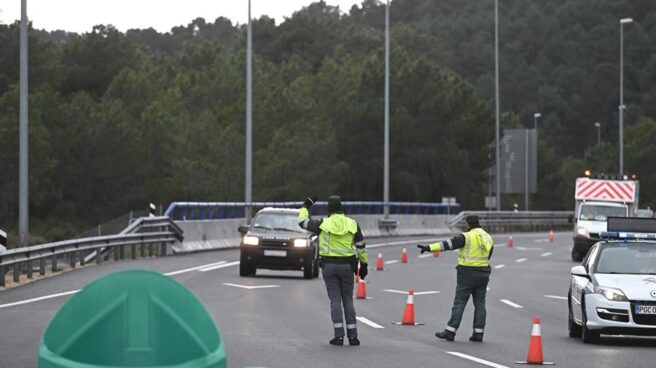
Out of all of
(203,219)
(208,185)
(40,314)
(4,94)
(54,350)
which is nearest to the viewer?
(54,350)

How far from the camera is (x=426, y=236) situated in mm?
64875

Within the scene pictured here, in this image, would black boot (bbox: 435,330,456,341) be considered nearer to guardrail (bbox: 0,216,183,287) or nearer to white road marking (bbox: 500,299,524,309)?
white road marking (bbox: 500,299,524,309)

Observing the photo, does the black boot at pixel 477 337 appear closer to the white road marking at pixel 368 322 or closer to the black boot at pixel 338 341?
the black boot at pixel 338 341

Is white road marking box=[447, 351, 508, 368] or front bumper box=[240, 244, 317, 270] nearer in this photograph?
white road marking box=[447, 351, 508, 368]

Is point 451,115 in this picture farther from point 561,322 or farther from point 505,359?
point 505,359

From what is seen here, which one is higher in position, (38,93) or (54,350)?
(38,93)

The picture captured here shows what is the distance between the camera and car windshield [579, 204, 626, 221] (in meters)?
43.7

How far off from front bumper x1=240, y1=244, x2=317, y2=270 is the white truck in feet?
43.3

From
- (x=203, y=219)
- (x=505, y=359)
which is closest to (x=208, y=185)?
(x=203, y=219)

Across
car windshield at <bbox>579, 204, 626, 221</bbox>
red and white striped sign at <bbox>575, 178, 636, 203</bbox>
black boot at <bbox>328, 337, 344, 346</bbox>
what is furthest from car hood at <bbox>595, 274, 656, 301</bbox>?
red and white striped sign at <bbox>575, 178, 636, 203</bbox>

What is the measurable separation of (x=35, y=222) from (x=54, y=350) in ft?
279

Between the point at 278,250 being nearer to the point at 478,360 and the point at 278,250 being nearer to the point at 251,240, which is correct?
the point at 251,240

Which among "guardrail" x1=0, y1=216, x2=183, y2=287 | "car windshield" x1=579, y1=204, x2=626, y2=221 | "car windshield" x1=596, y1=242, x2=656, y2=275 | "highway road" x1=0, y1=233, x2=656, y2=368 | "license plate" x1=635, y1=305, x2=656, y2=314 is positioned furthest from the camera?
"car windshield" x1=579, y1=204, x2=626, y2=221

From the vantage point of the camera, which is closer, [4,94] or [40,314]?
[40,314]
